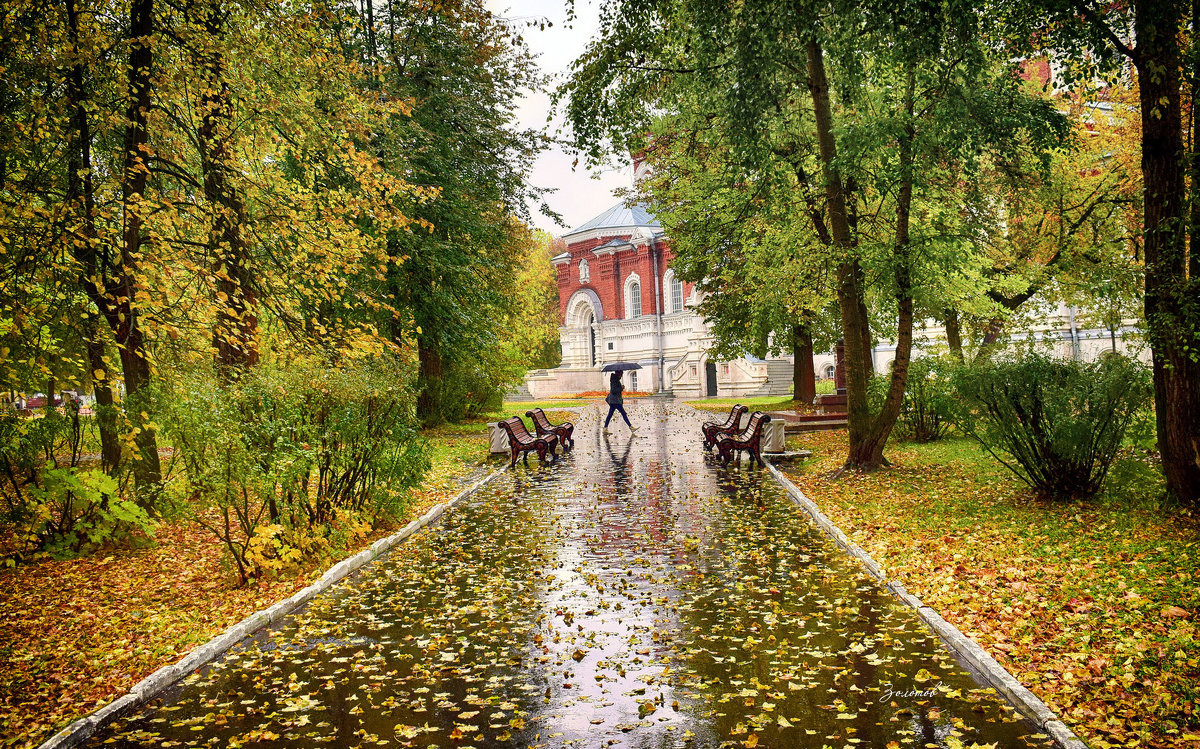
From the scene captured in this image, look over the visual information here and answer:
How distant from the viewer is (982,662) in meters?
5.24

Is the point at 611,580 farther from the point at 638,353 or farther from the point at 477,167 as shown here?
the point at 638,353

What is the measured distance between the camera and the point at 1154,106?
8867 mm

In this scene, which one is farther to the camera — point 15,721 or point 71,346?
point 71,346

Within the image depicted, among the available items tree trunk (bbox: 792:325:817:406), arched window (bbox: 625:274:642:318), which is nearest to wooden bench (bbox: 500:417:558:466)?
tree trunk (bbox: 792:325:817:406)

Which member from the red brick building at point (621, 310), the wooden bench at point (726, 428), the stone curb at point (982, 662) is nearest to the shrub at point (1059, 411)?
the stone curb at point (982, 662)

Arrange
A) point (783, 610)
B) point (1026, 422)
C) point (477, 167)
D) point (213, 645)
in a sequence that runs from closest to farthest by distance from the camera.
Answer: point (213, 645) < point (783, 610) < point (1026, 422) < point (477, 167)

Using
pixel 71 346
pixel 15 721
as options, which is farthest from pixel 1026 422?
pixel 71 346

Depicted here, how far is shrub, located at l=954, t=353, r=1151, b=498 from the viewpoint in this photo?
9648 mm

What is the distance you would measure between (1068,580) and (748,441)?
31.4 feet

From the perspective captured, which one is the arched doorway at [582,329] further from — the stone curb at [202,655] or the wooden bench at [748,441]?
the stone curb at [202,655]

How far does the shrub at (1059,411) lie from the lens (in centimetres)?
965

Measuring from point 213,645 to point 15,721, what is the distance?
1285 millimetres

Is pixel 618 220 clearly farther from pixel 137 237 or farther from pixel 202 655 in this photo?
pixel 202 655

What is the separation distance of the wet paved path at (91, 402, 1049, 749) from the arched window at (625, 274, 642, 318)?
167ft
